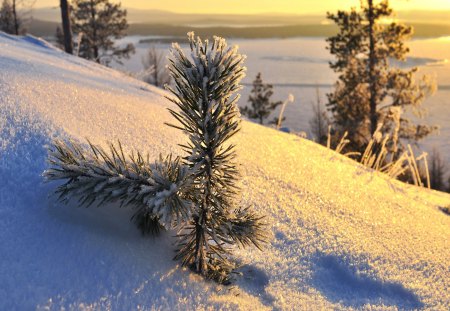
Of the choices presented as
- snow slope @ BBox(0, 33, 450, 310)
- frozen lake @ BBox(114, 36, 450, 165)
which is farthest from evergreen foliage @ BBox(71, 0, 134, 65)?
snow slope @ BBox(0, 33, 450, 310)

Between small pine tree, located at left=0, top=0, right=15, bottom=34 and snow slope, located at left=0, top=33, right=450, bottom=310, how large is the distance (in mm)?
33312

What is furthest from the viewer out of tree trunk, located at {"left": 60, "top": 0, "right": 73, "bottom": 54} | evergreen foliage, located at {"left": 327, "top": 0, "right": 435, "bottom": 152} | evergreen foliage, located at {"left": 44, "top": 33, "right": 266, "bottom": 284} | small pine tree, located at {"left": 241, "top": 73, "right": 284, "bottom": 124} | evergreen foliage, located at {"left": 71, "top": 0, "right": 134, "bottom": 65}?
small pine tree, located at {"left": 241, "top": 73, "right": 284, "bottom": 124}

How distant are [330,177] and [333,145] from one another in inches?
718

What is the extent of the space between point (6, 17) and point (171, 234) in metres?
37.1

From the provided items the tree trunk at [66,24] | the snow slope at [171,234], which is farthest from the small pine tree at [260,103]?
the snow slope at [171,234]

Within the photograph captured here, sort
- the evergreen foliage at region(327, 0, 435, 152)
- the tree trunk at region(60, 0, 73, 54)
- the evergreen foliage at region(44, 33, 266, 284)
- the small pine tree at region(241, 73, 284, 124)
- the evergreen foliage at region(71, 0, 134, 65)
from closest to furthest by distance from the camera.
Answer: the evergreen foliage at region(44, 33, 266, 284) < the tree trunk at region(60, 0, 73, 54) < the evergreen foliage at region(327, 0, 435, 152) < the evergreen foliage at region(71, 0, 134, 65) < the small pine tree at region(241, 73, 284, 124)

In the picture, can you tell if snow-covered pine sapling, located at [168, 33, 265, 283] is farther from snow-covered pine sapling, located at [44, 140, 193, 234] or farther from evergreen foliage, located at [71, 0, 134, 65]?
evergreen foliage, located at [71, 0, 134, 65]

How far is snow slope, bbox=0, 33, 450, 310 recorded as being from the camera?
152 cm

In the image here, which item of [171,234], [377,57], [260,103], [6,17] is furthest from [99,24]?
[171,234]

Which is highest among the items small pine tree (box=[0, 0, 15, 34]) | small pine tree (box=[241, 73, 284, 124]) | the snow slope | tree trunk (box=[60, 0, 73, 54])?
small pine tree (box=[0, 0, 15, 34])

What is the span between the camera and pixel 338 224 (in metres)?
2.92

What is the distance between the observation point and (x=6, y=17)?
33594 mm

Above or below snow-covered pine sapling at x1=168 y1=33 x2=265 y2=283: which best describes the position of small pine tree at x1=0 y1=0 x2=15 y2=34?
above

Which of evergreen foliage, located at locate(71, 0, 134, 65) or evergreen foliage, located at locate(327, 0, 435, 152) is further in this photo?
evergreen foliage, located at locate(71, 0, 134, 65)
